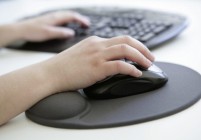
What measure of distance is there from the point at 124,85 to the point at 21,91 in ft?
0.56

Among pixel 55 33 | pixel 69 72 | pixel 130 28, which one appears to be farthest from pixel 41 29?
pixel 69 72

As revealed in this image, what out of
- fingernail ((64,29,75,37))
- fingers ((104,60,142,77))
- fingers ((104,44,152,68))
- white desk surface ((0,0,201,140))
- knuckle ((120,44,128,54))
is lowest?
→ white desk surface ((0,0,201,140))

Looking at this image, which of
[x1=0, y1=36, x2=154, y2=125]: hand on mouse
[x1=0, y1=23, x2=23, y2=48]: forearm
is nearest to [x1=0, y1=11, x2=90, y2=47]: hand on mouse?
[x1=0, y1=23, x2=23, y2=48]: forearm

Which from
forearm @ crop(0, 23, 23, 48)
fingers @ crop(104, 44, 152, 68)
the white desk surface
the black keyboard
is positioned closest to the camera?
the white desk surface

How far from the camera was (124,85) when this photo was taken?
23.5 inches

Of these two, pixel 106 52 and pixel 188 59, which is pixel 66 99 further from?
pixel 188 59

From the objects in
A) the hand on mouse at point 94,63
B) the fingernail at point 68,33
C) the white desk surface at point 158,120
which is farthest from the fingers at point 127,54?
the fingernail at point 68,33

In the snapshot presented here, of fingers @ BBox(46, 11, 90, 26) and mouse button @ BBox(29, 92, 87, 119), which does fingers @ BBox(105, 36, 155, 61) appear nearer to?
mouse button @ BBox(29, 92, 87, 119)

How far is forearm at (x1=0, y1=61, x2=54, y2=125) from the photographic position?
1.89ft

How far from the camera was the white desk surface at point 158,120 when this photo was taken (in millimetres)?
507

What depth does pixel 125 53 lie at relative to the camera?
613 millimetres

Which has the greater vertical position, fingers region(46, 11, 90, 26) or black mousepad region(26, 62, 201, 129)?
fingers region(46, 11, 90, 26)

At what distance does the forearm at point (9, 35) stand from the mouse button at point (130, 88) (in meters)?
0.45

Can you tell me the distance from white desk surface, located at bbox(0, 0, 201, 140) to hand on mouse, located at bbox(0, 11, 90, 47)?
42 mm
